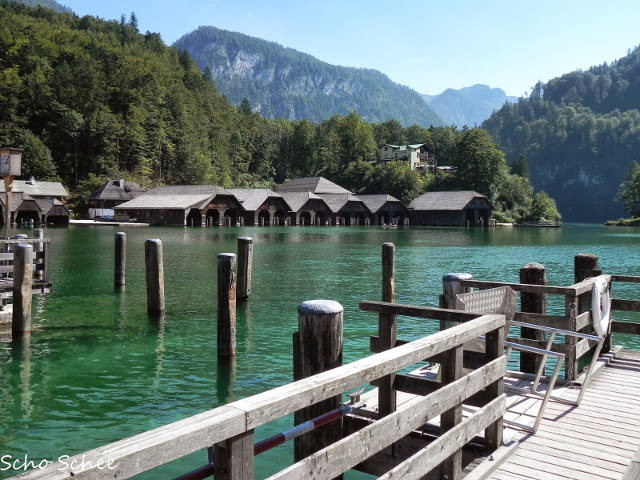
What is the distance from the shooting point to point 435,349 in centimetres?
431

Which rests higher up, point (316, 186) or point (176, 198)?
point (316, 186)

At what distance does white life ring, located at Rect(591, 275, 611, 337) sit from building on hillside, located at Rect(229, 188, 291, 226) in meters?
81.0

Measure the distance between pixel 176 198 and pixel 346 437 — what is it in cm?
8437

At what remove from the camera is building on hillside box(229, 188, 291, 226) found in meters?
88.8

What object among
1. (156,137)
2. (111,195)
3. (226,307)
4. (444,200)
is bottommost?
(226,307)

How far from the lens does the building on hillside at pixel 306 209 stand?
92.9 metres

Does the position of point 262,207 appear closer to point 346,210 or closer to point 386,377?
point 346,210

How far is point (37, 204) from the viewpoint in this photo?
76.2m

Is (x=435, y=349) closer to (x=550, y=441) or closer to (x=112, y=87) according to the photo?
(x=550, y=441)

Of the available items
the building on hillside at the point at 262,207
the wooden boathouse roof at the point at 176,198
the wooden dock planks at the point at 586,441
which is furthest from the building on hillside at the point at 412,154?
the wooden dock planks at the point at 586,441

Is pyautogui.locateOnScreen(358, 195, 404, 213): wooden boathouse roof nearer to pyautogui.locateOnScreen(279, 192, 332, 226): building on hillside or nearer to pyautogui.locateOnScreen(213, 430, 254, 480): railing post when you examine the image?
pyautogui.locateOnScreen(279, 192, 332, 226): building on hillside

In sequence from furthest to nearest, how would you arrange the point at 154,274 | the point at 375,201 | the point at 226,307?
1. the point at 375,201
2. the point at 154,274
3. the point at 226,307

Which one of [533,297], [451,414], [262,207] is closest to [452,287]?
[533,297]

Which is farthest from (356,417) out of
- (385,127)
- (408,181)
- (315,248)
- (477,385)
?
(385,127)
